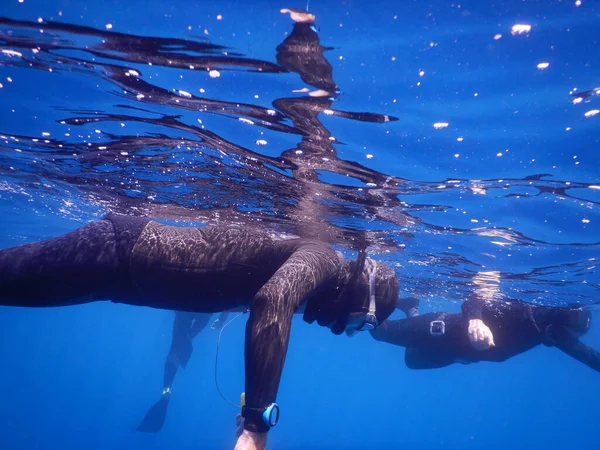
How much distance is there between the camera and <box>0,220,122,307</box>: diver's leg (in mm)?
3701

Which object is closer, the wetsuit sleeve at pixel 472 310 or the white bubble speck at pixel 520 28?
the white bubble speck at pixel 520 28

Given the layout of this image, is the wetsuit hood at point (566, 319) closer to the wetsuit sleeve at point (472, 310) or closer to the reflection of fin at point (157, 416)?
the wetsuit sleeve at point (472, 310)

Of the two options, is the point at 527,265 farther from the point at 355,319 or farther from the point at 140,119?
the point at 140,119

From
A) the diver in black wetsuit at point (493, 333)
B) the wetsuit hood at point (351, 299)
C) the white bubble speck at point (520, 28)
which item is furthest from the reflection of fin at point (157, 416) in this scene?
the white bubble speck at point (520, 28)

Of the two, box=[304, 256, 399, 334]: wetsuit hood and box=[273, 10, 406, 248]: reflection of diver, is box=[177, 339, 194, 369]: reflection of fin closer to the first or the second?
box=[273, 10, 406, 248]: reflection of diver

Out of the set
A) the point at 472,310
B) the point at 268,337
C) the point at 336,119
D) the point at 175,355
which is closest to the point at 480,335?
the point at 472,310

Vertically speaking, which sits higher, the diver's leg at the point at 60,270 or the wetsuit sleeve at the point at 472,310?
the diver's leg at the point at 60,270

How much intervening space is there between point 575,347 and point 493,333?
1980 millimetres

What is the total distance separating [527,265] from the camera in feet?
47.8

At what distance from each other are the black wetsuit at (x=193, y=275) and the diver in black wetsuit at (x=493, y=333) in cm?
677

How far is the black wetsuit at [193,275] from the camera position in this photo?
303cm

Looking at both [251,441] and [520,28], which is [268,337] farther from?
[520,28]

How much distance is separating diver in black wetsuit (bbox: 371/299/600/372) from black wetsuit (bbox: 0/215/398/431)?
6.77m

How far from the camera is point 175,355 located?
71.2 feet
